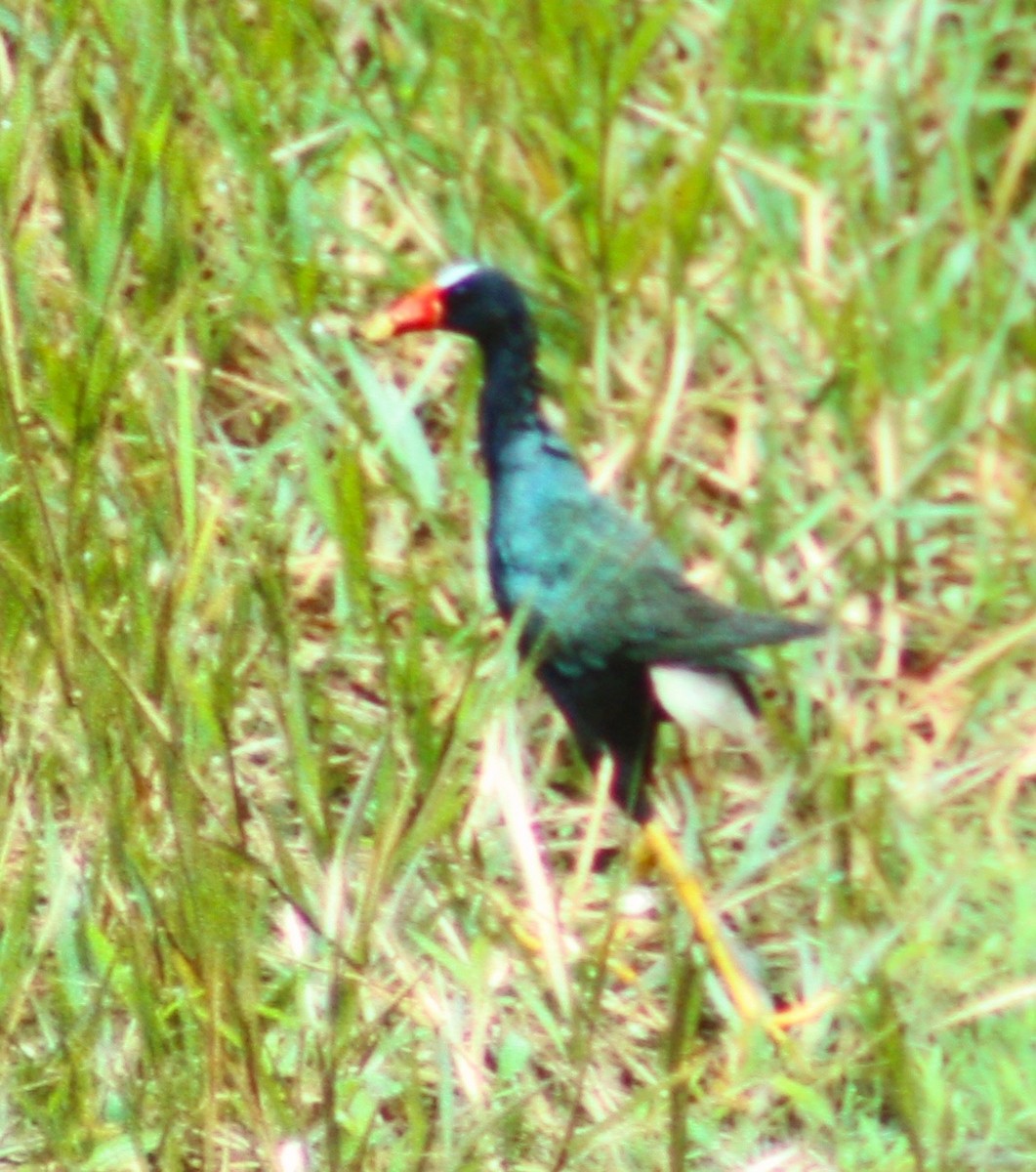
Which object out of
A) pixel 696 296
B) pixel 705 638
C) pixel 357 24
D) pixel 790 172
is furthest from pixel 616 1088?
pixel 357 24

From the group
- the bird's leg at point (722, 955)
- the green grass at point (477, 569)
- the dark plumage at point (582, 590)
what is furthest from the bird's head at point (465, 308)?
the bird's leg at point (722, 955)

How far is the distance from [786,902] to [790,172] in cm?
110

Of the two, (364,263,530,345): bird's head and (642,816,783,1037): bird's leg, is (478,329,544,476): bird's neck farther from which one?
(642,816,783,1037): bird's leg

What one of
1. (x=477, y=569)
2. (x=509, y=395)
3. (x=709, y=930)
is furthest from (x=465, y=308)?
(x=709, y=930)

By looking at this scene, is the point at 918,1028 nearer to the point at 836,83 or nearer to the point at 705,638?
the point at 705,638

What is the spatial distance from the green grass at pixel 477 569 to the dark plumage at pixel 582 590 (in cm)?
11

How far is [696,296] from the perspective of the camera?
3.02 metres

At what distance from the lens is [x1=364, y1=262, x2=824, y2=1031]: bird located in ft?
7.99

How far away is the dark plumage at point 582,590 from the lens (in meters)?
2.43

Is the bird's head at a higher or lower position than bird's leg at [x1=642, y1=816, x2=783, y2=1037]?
higher

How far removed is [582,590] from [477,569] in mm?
402

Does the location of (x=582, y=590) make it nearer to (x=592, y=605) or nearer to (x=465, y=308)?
(x=592, y=605)

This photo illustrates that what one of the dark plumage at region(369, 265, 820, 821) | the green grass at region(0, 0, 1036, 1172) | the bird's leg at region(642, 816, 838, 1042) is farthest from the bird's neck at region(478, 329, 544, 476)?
the bird's leg at region(642, 816, 838, 1042)

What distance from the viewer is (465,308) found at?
2.63 meters
